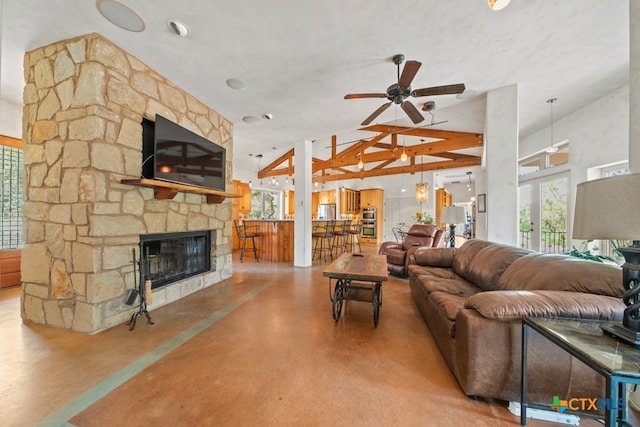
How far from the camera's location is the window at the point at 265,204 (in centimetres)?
950

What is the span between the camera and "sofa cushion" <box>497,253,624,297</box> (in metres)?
1.50

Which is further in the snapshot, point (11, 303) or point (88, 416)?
point (11, 303)

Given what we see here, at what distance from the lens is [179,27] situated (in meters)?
2.30

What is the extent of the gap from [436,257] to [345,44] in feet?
9.78

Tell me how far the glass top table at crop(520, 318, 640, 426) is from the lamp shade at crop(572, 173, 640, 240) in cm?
46

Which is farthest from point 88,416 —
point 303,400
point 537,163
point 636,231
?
point 537,163

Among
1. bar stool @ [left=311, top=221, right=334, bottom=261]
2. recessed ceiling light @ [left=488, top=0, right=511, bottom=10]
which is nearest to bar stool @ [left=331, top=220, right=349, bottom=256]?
bar stool @ [left=311, top=221, right=334, bottom=261]

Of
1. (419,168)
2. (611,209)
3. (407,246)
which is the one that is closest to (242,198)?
(407,246)

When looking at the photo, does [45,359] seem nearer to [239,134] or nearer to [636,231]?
[636,231]

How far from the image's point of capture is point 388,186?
10.6m

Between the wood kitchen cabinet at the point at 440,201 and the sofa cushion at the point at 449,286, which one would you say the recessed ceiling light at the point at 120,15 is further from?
the wood kitchen cabinet at the point at 440,201

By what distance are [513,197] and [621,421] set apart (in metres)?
3.12

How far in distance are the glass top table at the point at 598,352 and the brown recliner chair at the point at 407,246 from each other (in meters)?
3.31

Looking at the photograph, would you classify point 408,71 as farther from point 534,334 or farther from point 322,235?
point 322,235
